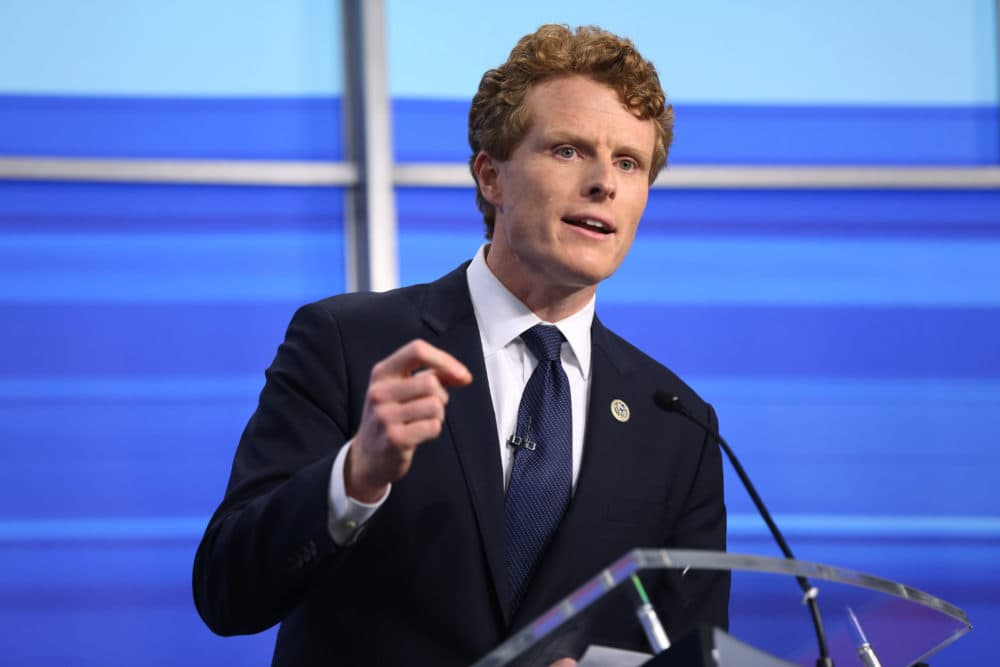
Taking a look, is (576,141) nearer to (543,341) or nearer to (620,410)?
(543,341)

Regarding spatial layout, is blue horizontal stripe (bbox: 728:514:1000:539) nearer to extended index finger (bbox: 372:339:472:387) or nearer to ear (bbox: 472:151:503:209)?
ear (bbox: 472:151:503:209)

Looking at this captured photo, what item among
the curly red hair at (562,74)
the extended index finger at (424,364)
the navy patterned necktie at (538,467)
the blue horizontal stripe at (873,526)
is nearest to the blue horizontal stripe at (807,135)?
the blue horizontal stripe at (873,526)

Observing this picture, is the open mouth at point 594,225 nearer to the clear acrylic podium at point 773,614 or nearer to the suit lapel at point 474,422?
the suit lapel at point 474,422

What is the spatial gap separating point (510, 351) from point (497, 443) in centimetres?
21

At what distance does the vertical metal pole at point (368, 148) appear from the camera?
385cm

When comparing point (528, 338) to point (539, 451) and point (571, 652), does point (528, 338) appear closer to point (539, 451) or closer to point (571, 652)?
point (539, 451)

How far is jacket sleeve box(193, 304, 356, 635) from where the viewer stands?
1.65 m

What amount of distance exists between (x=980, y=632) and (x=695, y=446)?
7.08 ft

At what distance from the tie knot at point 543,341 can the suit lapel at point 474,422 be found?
0.29 ft

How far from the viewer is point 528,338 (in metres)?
2.15

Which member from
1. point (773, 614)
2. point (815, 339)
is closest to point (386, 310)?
point (773, 614)

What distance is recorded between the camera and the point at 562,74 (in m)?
2.26

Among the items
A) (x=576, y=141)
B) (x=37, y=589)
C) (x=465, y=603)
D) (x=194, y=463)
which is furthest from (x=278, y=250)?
(x=465, y=603)

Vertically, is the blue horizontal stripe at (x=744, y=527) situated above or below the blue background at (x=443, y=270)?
below
